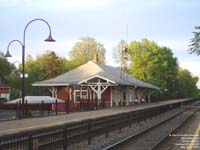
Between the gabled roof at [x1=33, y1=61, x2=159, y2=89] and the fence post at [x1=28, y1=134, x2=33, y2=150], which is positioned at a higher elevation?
the gabled roof at [x1=33, y1=61, x2=159, y2=89]

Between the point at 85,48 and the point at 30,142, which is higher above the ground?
the point at 85,48

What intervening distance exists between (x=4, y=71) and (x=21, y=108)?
298 feet

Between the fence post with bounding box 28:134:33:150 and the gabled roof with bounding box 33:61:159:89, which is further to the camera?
the gabled roof with bounding box 33:61:159:89

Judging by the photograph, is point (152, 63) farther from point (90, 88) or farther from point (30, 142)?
point (30, 142)

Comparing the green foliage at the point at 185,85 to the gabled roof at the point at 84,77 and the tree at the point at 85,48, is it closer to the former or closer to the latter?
the tree at the point at 85,48

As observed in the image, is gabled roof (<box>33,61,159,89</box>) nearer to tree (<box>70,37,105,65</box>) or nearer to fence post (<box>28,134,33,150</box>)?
fence post (<box>28,134,33,150</box>)

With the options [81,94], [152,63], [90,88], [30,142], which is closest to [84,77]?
[81,94]

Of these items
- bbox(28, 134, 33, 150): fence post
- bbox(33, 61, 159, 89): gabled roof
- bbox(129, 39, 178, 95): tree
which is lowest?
bbox(28, 134, 33, 150): fence post

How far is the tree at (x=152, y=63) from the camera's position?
10669 cm

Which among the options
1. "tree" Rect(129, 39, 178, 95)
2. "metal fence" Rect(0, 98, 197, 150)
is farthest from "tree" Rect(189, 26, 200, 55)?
"tree" Rect(129, 39, 178, 95)

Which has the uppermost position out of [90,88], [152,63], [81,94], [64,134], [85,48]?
[85,48]

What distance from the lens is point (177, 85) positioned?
430 feet

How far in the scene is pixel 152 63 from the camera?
350 ft

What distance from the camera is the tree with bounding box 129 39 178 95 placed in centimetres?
10669
